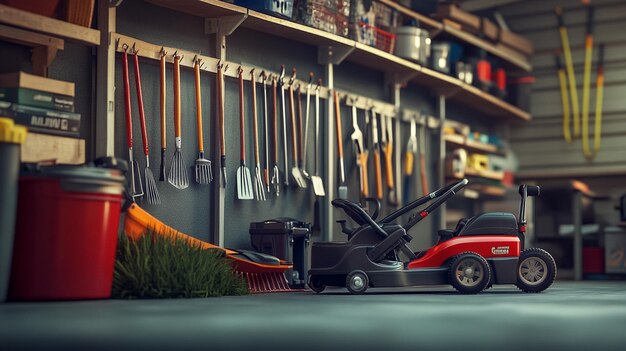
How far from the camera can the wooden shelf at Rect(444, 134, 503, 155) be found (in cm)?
1045

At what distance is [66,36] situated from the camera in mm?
5730

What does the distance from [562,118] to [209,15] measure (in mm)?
5797

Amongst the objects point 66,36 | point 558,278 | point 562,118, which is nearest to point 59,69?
point 66,36

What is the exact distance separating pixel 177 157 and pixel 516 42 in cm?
584

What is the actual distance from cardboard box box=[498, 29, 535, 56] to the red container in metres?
7.09

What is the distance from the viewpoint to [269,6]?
723cm

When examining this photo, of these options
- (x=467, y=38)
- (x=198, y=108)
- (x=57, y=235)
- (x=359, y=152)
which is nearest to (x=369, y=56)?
(x=359, y=152)

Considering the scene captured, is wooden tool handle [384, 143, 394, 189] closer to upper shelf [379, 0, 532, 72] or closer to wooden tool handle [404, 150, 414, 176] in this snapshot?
wooden tool handle [404, 150, 414, 176]

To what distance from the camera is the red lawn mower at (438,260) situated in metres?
6.54

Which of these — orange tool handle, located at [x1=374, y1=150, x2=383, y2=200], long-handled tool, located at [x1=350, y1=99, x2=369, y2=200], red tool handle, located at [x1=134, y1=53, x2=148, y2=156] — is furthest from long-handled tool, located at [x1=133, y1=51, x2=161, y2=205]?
orange tool handle, located at [x1=374, y1=150, x2=383, y2=200]

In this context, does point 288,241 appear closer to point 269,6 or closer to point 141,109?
point 141,109

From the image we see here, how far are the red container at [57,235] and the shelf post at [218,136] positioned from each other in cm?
204

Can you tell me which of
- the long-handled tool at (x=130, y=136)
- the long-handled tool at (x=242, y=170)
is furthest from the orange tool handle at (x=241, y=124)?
the long-handled tool at (x=130, y=136)

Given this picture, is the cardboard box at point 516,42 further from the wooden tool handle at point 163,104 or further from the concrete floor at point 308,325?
the concrete floor at point 308,325
